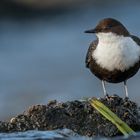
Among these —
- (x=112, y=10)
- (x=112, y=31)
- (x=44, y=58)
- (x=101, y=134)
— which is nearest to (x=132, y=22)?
(x=112, y=10)

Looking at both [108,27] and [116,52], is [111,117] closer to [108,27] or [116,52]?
[116,52]

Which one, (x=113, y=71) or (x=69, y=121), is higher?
(x=113, y=71)

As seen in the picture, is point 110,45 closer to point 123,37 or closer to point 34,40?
point 123,37

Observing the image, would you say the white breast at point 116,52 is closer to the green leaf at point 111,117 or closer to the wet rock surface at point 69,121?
the wet rock surface at point 69,121

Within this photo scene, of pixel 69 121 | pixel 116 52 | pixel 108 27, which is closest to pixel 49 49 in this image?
pixel 108 27

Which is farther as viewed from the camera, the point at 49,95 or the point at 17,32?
the point at 17,32

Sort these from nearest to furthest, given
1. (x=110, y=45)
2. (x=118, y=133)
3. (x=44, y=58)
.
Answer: (x=118, y=133)
(x=110, y=45)
(x=44, y=58)

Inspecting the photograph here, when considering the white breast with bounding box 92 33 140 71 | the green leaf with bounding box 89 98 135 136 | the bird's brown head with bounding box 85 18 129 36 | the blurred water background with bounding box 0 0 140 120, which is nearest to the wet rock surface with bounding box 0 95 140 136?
the green leaf with bounding box 89 98 135 136
